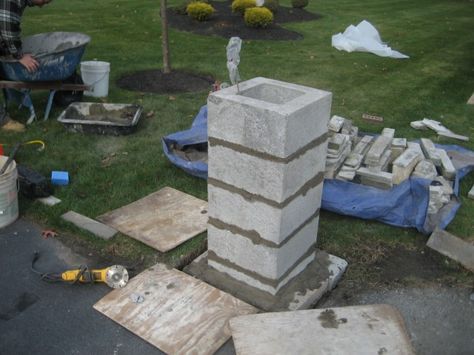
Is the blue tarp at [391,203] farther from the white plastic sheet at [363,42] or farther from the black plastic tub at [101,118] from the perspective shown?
the white plastic sheet at [363,42]

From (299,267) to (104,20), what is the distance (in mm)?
11481

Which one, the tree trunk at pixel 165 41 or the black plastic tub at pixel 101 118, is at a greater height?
the tree trunk at pixel 165 41

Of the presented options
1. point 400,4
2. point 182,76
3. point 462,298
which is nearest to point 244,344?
point 462,298

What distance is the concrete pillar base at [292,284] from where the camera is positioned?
3873 mm

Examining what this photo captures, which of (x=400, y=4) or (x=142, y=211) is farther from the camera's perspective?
(x=400, y=4)

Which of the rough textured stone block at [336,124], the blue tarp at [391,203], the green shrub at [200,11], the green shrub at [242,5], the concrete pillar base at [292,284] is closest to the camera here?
the concrete pillar base at [292,284]

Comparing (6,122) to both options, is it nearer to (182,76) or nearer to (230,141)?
(182,76)

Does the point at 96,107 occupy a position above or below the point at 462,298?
above

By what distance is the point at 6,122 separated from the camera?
265 inches

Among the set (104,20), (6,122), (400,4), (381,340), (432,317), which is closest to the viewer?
(381,340)

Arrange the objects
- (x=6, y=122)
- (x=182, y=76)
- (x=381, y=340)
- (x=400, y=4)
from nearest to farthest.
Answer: (x=381, y=340) < (x=6, y=122) < (x=182, y=76) < (x=400, y=4)

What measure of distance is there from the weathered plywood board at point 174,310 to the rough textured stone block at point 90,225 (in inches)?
30.7


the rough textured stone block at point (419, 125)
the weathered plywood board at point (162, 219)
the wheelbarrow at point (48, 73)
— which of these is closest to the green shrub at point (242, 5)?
the wheelbarrow at point (48, 73)

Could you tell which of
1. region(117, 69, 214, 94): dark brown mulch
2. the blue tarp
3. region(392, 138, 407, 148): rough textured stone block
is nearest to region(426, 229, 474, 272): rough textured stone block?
the blue tarp
